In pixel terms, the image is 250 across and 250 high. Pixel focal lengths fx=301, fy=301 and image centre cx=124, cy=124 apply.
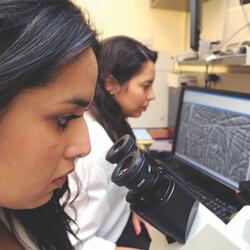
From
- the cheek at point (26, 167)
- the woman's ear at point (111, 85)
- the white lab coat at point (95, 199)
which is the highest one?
the cheek at point (26, 167)

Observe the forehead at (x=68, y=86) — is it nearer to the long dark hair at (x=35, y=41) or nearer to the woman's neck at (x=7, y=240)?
the long dark hair at (x=35, y=41)

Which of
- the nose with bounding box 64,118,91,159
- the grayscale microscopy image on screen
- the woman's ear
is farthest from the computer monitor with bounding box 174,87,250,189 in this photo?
the nose with bounding box 64,118,91,159

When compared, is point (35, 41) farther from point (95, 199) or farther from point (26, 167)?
point (95, 199)

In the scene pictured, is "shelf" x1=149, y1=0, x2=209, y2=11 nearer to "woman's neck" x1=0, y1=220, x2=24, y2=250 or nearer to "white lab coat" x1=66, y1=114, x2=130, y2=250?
"white lab coat" x1=66, y1=114, x2=130, y2=250

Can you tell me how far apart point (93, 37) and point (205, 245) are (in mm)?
419

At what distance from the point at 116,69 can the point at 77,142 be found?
31.9 inches

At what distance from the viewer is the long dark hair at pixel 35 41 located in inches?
17.1

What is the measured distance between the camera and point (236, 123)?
1080mm

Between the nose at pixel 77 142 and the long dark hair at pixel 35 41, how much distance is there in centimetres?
12

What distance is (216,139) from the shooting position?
1191 mm

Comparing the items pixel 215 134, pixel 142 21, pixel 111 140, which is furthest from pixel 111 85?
pixel 142 21

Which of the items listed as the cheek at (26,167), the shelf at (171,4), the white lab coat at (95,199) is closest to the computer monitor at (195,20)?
the shelf at (171,4)

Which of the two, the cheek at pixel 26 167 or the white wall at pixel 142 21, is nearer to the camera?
the cheek at pixel 26 167

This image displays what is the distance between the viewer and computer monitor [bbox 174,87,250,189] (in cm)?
105
